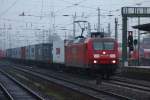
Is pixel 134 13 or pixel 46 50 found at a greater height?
pixel 134 13

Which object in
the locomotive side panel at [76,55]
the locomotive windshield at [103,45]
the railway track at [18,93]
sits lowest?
the railway track at [18,93]

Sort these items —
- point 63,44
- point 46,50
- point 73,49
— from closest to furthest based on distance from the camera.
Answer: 1. point 73,49
2. point 63,44
3. point 46,50

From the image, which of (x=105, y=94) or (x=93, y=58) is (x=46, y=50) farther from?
(x=105, y=94)

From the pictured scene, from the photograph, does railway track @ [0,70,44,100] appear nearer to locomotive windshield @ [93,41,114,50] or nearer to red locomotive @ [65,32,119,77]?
red locomotive @ [65,32,119,77]

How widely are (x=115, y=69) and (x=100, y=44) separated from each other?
227 centimetres

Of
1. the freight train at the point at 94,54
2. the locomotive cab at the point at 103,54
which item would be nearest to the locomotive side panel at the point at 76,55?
the freight train at the point at 94,54

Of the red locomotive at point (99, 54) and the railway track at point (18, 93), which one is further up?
the red locomotive at point (99, 54)

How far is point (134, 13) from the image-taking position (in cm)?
5547

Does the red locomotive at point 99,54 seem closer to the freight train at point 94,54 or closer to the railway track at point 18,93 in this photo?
the freight train at point 94,54

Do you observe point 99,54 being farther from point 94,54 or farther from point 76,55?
point 76,55

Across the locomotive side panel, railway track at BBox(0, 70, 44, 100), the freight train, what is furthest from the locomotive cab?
railway track at BBox(0, 70, 44, 100)

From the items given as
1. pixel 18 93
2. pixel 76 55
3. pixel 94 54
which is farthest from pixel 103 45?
pixel 18 93

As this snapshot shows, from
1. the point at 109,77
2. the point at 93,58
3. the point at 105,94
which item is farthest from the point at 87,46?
the point at 105,94

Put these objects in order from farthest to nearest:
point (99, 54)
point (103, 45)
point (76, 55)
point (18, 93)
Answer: point (76, 55)
point (103, 45)
point (99, 54)
point (18, 93)
